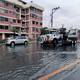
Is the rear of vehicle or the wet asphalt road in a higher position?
the rear of vehicle

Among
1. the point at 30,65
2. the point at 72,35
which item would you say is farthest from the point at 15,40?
the point at 30,65

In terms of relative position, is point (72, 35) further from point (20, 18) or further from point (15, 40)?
point (20, 18)

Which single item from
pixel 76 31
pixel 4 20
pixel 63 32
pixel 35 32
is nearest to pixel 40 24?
pixel 35 32

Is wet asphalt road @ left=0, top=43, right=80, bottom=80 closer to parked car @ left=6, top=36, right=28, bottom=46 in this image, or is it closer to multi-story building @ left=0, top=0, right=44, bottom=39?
parked car @ left=6, top=36, right=28, bottom=46

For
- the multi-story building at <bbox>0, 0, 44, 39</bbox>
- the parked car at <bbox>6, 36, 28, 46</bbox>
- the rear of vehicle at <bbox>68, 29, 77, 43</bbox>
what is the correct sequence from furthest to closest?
the multi-story building at <bbox>0, 0, 44, 39</bbox>
the parked car at <bbox>6, 36, 28, 46</bbox>
the rear of vehicle at <bbox>68, 29, 77, 43</bbox>

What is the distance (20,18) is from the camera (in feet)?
267

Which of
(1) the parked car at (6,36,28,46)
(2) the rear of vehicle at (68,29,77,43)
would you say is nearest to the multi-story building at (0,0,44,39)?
(1) the parked car at (6,36,28,46)

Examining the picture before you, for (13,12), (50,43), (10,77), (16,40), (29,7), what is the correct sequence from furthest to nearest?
(29,7), (13,12), (16,40), (50,43), (10,77)

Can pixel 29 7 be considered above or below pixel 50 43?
above

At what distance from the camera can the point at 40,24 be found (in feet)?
298

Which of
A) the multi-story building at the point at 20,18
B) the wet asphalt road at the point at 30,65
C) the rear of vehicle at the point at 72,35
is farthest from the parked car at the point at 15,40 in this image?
the multi-story building at the point at 20,18

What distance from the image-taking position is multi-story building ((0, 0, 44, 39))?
7062cm

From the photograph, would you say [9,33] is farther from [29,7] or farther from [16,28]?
[29,7]

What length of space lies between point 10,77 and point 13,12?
70777 mm
